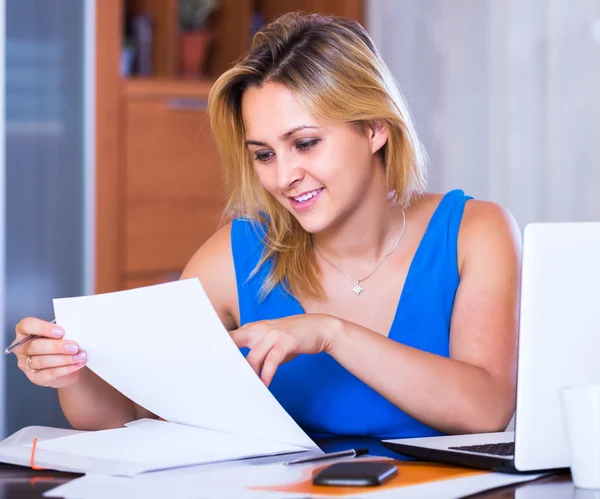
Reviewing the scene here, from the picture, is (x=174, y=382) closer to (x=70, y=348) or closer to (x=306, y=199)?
(x=70, y=348)

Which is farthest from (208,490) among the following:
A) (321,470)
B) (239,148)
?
(239,148)

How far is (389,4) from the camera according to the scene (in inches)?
130

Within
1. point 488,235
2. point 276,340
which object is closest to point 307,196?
point 488,235

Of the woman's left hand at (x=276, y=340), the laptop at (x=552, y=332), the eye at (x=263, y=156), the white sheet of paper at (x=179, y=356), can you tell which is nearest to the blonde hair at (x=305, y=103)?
the eye at (x=263, y=156)

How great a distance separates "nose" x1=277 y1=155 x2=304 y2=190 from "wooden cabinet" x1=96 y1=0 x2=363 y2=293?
63.3 inches

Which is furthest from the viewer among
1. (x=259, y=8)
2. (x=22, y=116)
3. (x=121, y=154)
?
(x=259, y=8)

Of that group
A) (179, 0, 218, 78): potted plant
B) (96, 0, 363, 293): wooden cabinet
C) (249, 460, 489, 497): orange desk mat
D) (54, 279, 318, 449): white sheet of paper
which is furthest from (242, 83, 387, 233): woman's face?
(179, 0, 218, 78): potted plant

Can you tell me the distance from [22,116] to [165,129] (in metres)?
0.56

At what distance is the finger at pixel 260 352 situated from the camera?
1.15m

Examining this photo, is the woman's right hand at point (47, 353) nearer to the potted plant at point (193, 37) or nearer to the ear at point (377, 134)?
the ear at point (377, 134)

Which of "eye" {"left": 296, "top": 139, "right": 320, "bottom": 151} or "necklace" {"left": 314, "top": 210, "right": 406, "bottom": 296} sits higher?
"eye" {"left": 296, "top": 139, "right": 320, "bottom": 151}

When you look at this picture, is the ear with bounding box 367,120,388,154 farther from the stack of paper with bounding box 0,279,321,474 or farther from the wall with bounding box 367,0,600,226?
the wall with bounding box 367,0,600,226

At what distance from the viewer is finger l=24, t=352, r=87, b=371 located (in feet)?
3.77

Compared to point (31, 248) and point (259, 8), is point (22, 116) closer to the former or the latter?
point (31, 248)
